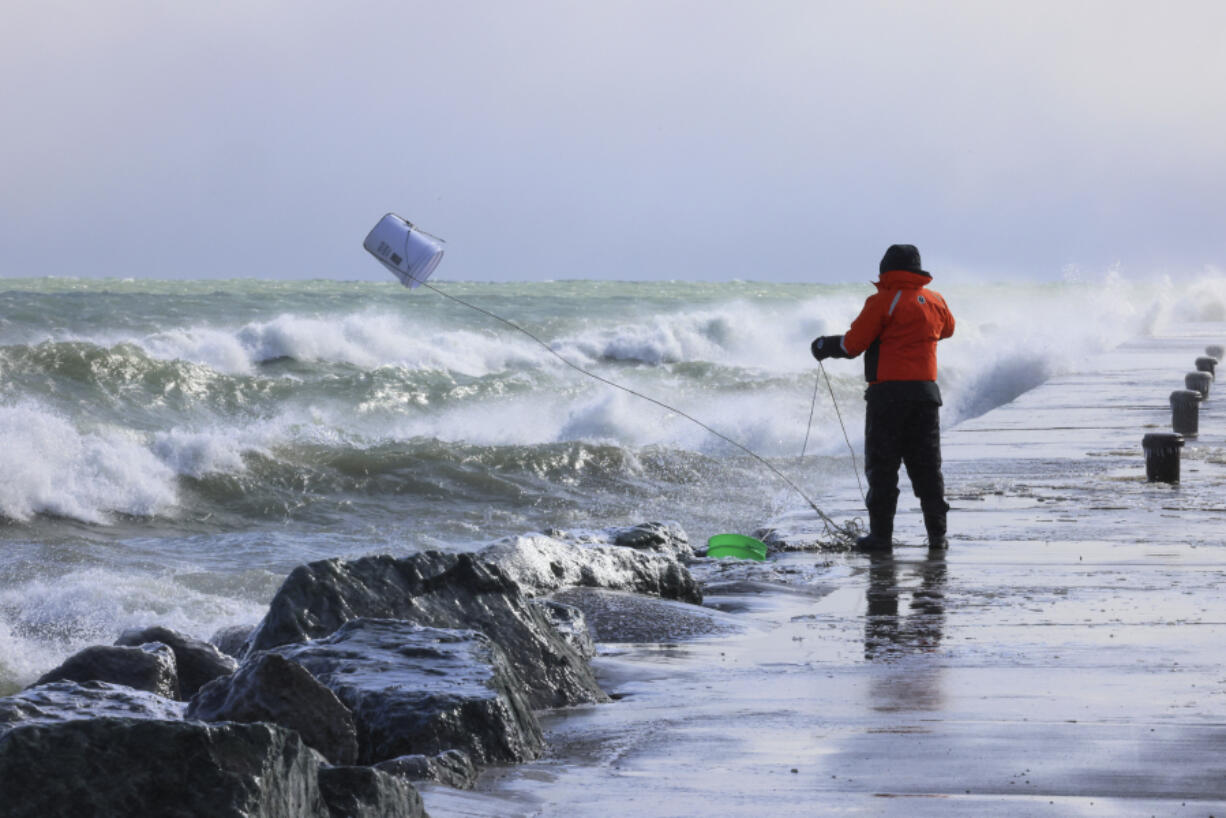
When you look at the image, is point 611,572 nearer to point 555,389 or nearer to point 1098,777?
point 1098,777

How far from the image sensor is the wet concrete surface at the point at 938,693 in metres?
3.54

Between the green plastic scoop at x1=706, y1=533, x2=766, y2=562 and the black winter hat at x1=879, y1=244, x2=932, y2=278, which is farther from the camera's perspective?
the green plastic scoop at x1=706, y1=533, x2=766, y2=562

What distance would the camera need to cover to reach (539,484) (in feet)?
49.0

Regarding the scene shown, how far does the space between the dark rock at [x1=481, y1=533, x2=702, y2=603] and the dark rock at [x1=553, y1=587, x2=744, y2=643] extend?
0.91 feet

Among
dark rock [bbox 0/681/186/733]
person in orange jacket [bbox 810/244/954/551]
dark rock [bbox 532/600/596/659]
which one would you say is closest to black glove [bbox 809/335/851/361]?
person in orange jacket [bbox 810/244/954/551]

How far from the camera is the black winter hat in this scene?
24.6 ft

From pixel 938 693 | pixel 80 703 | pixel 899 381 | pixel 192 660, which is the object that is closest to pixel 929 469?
pixel 899 381

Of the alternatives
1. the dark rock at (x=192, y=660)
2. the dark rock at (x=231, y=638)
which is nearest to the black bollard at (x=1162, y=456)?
the dark rock at (x=231, y=638)

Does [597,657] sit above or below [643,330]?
below

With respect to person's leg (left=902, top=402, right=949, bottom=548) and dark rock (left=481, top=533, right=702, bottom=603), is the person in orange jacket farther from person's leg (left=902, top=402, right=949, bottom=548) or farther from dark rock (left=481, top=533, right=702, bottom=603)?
dark rock (left=481, top=533, right=702, bottom=603)

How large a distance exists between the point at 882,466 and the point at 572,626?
2774mm

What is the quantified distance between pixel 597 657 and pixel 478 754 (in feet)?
5.24

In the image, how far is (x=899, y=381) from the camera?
7586mm

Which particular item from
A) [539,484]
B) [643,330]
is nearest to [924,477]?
[539,484]
